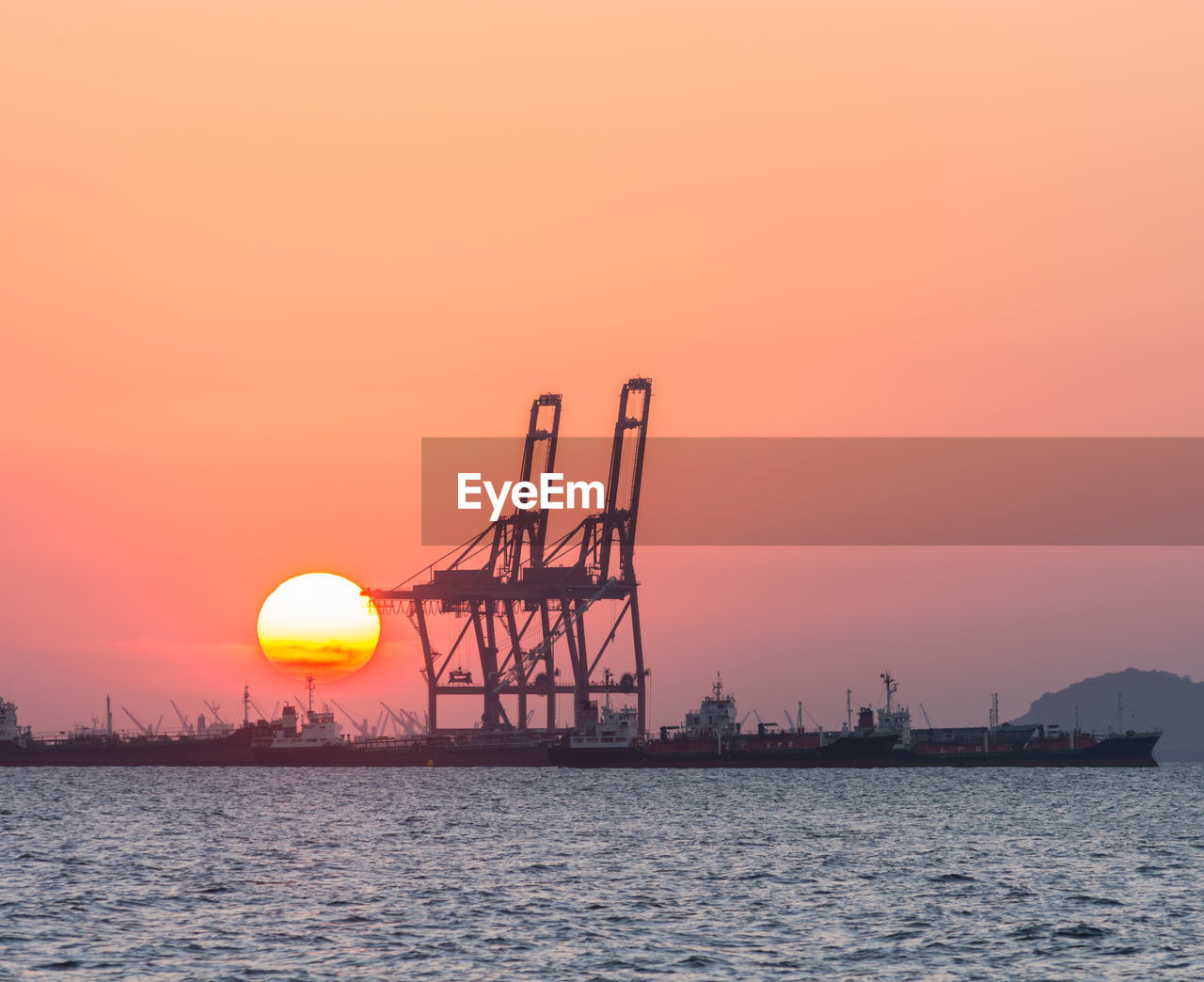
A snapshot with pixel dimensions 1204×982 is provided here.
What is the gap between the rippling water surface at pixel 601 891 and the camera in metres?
43.4

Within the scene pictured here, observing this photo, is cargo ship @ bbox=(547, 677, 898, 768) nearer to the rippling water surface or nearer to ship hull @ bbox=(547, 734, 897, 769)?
ship hull @ bbox=(547, 734, 897, 769)

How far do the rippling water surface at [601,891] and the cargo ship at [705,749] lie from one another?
69.3m

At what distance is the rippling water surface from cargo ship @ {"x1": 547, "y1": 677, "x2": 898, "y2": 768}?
2727 inches

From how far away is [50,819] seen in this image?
332ft

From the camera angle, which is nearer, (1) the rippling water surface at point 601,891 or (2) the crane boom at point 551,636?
(1) the rippling water surface at point 601,891

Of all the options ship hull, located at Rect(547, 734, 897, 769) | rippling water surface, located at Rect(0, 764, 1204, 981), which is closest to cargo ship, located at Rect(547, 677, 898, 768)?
ship hull, located at Rect(547, 734, 897, 769)

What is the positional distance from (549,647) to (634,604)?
11276 millimetres

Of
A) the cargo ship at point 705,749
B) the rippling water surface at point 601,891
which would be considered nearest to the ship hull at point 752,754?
the cargo ship at point 705,749

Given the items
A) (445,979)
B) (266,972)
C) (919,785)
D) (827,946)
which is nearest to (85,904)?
(266,972)

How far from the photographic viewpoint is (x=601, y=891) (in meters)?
58.2

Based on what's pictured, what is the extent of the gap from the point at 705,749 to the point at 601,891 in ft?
452

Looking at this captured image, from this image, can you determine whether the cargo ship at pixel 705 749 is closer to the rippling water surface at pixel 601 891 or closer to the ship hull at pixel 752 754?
the ship hull at pixel 752 754

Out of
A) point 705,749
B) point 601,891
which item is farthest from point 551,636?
point 601,891

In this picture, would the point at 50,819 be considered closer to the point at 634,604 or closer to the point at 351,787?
the point at 351,787
